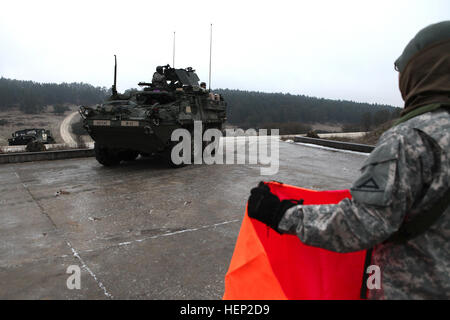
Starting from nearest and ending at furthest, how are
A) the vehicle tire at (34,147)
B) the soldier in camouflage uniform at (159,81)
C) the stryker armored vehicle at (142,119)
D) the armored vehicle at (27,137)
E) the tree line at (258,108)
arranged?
the stryker armored vehicle at (142,119)
the soldier in camouflage uniform at (159,81)
the vehicle tire at (34,147)
the armored vehicle at (27,137)
the tree line at (258,108)

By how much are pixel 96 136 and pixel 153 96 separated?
1.93 m

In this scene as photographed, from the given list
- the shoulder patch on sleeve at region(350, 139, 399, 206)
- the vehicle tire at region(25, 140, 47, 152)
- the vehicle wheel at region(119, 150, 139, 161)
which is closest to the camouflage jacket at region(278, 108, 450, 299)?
the shoulder patch on sleeve at region(350, 139, 399, 206)

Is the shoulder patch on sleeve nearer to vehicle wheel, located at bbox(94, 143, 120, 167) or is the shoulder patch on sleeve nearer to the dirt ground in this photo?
vehicle wheel, located at bbox(94, 143, 120, 167)

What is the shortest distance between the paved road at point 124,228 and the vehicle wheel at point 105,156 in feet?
2.36

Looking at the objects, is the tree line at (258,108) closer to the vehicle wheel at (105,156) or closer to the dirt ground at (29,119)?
the dirt ground at (29,119)

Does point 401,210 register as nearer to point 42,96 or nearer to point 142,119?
point 142,119

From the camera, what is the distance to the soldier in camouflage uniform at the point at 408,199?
116 centimetres

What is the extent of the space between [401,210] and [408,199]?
43mm

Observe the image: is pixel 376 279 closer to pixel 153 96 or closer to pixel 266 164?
pixel 266 164

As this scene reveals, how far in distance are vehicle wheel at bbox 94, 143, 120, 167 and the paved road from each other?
72cm

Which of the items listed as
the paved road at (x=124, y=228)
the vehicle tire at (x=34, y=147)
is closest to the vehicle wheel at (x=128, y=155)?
the paved road at (x=124, y=228)

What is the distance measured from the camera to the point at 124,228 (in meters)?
4.37

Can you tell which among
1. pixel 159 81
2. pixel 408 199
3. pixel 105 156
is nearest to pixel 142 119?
pixel 105 156
